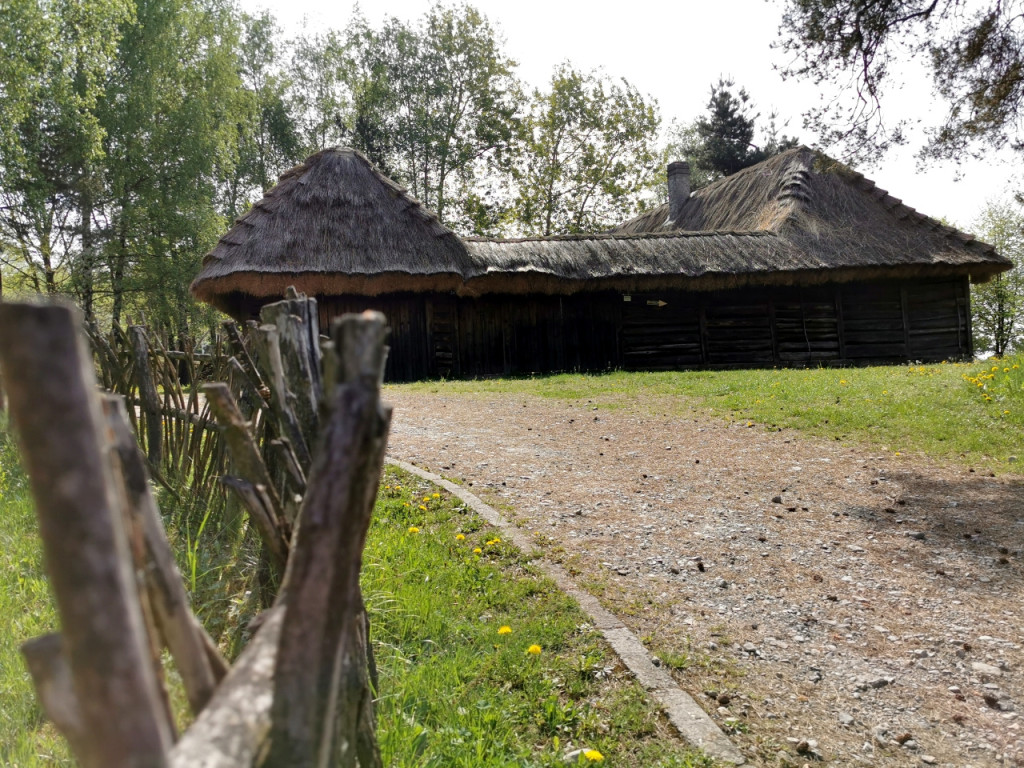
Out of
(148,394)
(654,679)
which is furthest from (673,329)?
(654,679)

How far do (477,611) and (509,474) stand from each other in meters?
2.64

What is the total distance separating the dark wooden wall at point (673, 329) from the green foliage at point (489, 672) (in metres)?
11.9

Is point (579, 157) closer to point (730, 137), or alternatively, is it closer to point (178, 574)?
point (730, 137)

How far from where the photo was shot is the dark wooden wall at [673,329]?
15.6 m

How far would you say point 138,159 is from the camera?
21.6 m

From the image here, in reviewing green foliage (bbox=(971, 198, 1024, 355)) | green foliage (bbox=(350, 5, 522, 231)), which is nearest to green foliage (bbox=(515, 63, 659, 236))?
green foliage (bbox=(350, 5, 522, 231))

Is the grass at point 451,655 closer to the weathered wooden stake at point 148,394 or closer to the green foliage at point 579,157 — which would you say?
the weathered wooden stake at point 148,394

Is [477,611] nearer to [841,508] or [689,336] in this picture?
[841,508]

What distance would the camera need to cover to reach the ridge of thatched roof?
46.2ft

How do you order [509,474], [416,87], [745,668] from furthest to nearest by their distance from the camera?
[416,87]
[509,474]
[745,668]

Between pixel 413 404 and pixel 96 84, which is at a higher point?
pixel 96 84

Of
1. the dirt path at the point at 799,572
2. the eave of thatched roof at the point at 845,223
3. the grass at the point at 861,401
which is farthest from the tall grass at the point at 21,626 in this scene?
the eave of thatched roof at the point at 845,223

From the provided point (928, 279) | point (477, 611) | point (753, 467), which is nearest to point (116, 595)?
point (477, 611)

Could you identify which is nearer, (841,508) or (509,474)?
(841,508)
